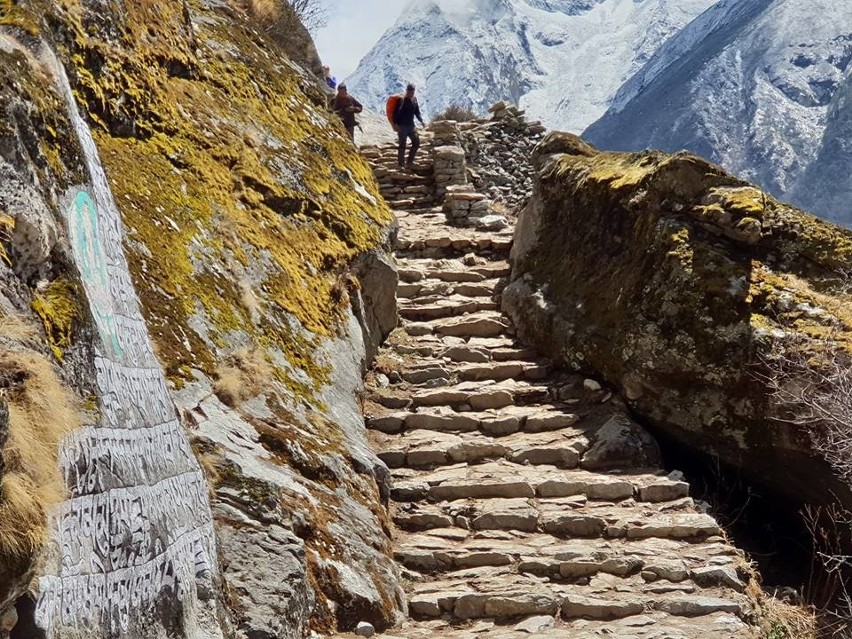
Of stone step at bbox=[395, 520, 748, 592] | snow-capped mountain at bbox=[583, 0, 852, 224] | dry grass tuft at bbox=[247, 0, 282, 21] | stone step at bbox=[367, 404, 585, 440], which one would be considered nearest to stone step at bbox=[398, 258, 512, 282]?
stone step at bbox=[367, 404, 585, 440]

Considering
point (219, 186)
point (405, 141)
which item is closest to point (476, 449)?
point (219, 186)

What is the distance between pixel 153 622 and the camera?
3457 millimetres

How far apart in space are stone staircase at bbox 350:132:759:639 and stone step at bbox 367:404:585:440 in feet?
0.04

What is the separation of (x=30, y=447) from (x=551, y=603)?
408cm

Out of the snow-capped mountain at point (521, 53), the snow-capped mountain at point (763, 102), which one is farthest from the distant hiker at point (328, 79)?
the snow-capped mountain at point (521, 53)

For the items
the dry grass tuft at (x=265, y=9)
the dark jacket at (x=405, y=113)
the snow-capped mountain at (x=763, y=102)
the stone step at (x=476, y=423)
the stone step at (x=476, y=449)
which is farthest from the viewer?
the snow-capped mountain at (x=763, y=102)

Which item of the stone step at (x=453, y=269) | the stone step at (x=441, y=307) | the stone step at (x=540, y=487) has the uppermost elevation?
the stone step at (x=453, y=269)

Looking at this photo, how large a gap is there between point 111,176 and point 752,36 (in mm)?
95703

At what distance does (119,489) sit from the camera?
3.52 m

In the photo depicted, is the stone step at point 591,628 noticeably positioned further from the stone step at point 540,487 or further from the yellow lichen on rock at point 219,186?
the yellow lichen on rock at point 219,186

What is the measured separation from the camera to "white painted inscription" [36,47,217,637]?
3.12 meters

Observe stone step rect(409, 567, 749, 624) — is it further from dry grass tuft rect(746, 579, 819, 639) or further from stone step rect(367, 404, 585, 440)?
stone step rect(367, 404, 585, 440)

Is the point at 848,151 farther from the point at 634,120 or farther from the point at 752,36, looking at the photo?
the point at 752,36

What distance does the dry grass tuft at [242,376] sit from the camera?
5.44 metres
